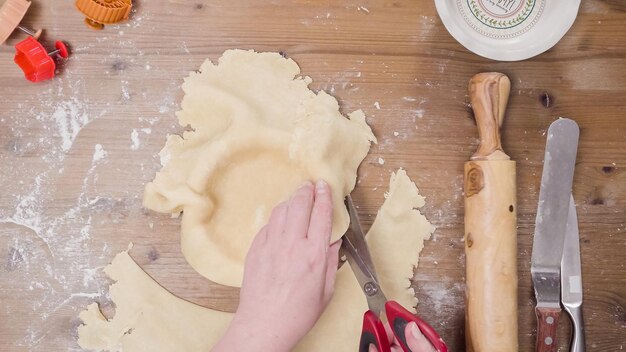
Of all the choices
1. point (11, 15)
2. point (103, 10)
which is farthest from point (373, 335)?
point (11, 15)

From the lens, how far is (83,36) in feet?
3.56

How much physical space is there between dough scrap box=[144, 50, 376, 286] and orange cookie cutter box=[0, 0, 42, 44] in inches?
11.4

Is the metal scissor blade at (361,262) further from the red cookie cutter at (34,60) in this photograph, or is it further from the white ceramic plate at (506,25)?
the red cookie cutter at (34,60)

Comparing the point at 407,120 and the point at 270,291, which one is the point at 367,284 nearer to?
the point at 270,291

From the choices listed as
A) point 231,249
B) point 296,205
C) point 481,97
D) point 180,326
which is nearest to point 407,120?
point 481,97

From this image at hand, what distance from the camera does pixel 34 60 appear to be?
1.04 metres

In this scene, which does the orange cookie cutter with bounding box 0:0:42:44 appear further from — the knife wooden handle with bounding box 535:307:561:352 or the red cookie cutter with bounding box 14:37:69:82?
the knife wooden handle with bounding box 535:307:561:352

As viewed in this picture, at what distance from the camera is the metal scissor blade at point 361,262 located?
3.30 feet

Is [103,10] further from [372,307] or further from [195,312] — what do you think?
[372,307]

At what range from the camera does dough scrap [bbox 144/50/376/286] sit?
104cm

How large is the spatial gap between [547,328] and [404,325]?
0.27 m

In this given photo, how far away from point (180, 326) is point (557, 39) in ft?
2.52

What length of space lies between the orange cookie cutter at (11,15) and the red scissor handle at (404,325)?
0.74m

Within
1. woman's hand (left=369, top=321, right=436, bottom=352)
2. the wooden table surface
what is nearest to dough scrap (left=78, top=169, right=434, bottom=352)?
the wooden table surface
